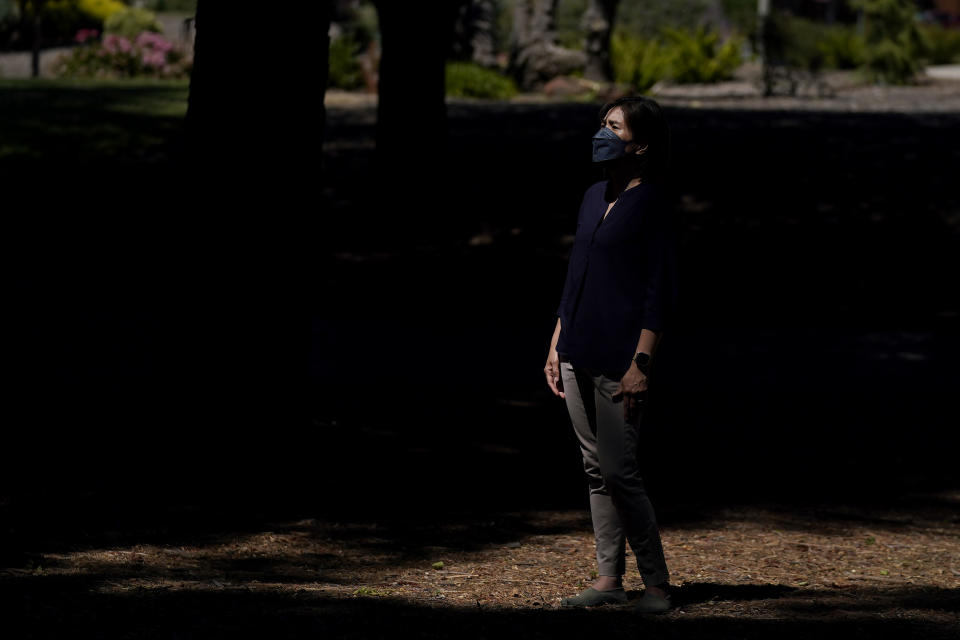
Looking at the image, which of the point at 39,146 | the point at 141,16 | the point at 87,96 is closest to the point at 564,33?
the point at 141,16

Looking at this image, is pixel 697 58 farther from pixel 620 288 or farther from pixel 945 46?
pixel 620 288

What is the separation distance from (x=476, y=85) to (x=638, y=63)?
4.89 meters

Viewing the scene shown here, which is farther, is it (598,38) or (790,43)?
(598,38)

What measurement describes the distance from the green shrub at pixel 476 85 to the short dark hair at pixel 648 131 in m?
21.5

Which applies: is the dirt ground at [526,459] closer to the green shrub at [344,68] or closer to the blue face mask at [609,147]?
the blue face mask at [609,147]

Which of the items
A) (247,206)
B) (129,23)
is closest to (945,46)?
(129,23)

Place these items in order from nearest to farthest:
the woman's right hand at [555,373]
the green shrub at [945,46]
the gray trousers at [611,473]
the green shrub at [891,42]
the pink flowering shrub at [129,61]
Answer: the gray trousers at [611,473]
the woman's right hand at [555,373]
the pink flowering shrub at [129,61]
the green shrub at [891,42]
the green shrub at [945,46]

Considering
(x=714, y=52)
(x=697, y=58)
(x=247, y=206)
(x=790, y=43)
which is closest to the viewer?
(x=247, y=206)

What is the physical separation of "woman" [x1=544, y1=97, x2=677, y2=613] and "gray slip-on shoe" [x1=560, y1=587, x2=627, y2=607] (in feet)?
1.41

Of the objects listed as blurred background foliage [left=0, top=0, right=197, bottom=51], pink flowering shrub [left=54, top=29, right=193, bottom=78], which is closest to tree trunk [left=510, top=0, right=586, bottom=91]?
pink flowering shrub [left=54, top=29, right=193, bottom=78]

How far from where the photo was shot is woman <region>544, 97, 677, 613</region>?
14.7 feet

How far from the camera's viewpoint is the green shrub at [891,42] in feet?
103

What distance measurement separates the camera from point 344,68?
Answer: 2606 centimetres

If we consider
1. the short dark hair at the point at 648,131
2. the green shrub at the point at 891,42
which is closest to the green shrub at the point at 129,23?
the green shrub at the point at 891,42
